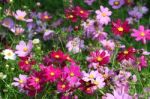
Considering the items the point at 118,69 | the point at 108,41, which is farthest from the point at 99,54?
the point at 108,41

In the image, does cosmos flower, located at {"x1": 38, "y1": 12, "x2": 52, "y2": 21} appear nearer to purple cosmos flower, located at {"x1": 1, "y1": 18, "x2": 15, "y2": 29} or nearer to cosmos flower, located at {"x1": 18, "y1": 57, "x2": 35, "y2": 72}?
purple cosmos flower, located at {"x1": 1, "y1": 18, "x2": 15, "y2": 29}

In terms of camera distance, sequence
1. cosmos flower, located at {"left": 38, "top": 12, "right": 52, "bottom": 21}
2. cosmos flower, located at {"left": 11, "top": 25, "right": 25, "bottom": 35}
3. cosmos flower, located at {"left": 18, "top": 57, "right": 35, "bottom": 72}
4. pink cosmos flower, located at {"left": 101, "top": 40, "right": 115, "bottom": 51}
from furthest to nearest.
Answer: cosmos flower, located at {"left": 38, "top": 12, "right": 52, "bottom": 21}
cosmos flower, located at {"left": 11, "top": 25, "right": 25, "bottom": 35}
pink cosmos flower, located at {"left": 101, "top": 40, "right": 115, "bottom": 51}
cosmos flower, located at {"left": 18, "top": 57, "right": 35, "bottom": 72}

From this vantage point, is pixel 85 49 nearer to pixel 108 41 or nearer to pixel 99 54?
pixel 108 41

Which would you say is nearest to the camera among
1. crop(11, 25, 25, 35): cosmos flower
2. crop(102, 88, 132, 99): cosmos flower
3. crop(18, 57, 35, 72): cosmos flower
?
crop(102, 88, 132, 99): cosmos flower

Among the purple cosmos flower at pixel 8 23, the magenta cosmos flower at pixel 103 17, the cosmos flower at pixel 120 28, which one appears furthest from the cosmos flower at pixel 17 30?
the cosmos flower at pixel 120 28

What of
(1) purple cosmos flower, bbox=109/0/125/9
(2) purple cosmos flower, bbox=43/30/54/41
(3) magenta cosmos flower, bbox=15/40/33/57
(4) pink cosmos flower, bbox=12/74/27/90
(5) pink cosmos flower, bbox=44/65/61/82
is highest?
(1) purple cosmos flower, bbox=109/0/125/9

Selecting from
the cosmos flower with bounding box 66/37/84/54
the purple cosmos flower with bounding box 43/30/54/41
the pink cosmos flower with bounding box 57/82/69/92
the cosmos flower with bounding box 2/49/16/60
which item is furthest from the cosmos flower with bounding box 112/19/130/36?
the pink cosmos flower with bounding box 57/82/69/92

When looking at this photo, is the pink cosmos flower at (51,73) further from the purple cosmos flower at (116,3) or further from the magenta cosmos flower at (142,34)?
the purple cosmos flower at (116,3)
